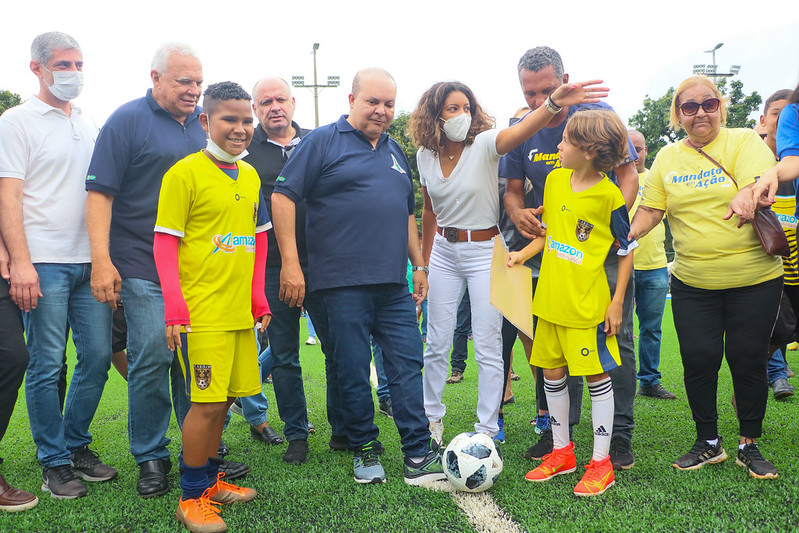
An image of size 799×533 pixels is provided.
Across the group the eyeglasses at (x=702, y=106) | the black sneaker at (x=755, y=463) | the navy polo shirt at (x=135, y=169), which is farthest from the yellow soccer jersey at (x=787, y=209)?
the navy polo shirt at (x=135, y=169)

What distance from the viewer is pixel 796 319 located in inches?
167

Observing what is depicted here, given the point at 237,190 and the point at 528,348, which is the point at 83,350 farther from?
the point at 528,348

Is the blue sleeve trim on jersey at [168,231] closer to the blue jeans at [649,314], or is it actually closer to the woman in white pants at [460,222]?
the woman in white pants at [460,222]

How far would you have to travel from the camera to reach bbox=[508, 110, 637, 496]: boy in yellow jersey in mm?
3316

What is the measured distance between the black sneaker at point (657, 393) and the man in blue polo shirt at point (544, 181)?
5.95 ft

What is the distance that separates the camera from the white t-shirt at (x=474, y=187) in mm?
3840

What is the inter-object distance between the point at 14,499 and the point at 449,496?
92.1 inches

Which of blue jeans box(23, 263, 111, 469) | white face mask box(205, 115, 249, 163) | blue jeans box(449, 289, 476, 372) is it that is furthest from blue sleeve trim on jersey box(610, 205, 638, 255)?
blue jeans box(449, 289, 476, 372)

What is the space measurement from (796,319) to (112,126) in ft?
15.4

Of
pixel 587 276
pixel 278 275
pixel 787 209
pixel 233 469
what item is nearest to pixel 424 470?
pixel 233 469

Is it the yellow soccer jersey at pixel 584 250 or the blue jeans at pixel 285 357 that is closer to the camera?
the yellow soccer jersey at pixel 584 250

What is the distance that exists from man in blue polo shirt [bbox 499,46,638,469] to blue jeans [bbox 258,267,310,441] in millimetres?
1585

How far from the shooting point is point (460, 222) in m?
3.91

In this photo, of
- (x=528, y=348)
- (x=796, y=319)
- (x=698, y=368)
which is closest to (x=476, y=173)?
(x=528, y=348)
